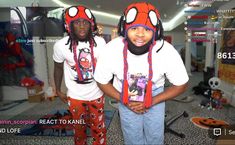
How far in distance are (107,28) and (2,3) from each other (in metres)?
1.22

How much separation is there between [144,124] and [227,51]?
7.41ft

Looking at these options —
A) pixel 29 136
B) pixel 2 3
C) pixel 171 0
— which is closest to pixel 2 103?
pixel 29 136

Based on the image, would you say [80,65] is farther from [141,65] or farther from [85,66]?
[141,65]

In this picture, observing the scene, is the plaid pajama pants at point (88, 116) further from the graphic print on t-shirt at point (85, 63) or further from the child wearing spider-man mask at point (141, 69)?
the child wearing spider-man mask at point (141, 69)

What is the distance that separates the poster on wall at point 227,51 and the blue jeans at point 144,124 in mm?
1824

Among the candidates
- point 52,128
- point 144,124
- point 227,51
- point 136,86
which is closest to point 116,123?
point 52,128

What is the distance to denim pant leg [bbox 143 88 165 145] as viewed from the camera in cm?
104

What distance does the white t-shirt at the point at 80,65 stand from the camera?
1.35 m

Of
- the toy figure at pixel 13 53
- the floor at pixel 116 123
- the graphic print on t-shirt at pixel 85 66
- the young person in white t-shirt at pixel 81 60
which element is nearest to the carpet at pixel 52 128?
the floor at pixel 116 123

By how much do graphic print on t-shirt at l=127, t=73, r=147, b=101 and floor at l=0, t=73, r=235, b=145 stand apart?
109 centimetres

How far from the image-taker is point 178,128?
223 cm

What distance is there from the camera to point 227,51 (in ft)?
8.95

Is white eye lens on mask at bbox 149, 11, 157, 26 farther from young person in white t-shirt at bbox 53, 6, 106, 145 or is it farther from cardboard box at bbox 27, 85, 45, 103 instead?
cardboard box at bbox 27, 85, 45, 103

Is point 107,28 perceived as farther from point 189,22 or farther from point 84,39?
point 189,22
